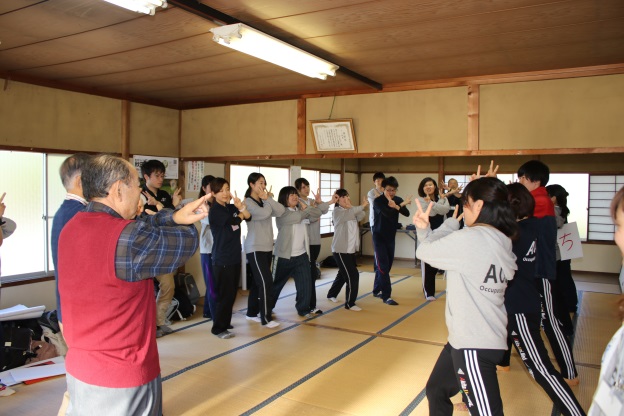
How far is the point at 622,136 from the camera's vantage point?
3.99 metres

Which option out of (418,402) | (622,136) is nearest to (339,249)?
(418,402)

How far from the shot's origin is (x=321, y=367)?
3701mm

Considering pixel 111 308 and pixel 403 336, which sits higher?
pixel 111 308

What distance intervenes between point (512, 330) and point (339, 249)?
2934 mm

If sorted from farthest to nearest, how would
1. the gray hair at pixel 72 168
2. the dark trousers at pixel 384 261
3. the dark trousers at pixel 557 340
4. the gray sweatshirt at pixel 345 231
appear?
the dark trousers at pixel 384 261, the gray sweatshirt at pixel 345 231, the dark trousers at pixel 557 340, the gray hair at pixel 72 168

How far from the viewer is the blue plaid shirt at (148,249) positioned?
1467mm

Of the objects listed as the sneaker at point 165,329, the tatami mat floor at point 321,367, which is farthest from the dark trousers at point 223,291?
the sneaker at point 165,329

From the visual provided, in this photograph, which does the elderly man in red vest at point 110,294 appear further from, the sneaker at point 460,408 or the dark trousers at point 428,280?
the dark trousers at point 428,280

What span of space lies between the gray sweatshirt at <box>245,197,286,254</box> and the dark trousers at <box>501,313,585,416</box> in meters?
2.63

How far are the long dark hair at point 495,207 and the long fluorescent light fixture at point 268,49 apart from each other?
1.79 meters

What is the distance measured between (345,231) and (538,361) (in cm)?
312

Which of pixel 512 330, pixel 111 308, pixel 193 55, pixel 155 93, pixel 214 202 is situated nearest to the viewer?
pixel 111 308

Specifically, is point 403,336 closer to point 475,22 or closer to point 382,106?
point 382,106

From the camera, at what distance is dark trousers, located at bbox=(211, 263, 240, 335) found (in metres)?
4.43
